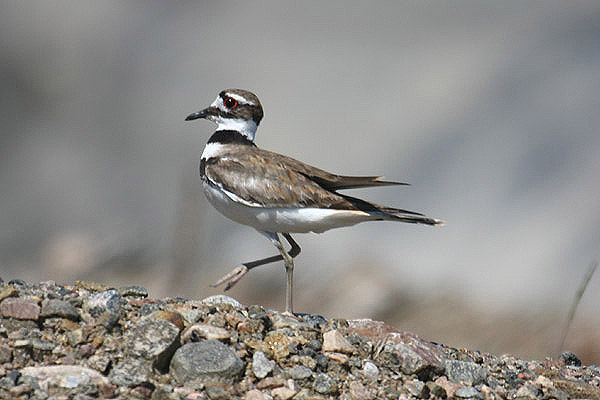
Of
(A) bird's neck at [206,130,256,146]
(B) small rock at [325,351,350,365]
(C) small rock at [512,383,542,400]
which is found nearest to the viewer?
(B) small rock at [325,351,350,365]

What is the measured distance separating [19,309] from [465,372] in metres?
2.55

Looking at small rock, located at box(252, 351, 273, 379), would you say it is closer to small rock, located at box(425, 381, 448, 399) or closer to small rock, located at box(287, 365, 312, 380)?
small rock, located at box(287, 365, 312, 380)

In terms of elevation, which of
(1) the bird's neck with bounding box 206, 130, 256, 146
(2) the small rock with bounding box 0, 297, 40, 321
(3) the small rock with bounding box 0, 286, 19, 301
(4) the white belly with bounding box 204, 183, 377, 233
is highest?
(1) the bird's neck with bounding box 206, 130, 256, 146

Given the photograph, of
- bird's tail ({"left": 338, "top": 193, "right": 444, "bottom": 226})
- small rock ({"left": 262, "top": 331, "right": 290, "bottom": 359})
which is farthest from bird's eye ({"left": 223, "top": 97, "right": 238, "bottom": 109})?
small rock ({"left": 262, "top": 331, "right": 290, "bottom": 359})

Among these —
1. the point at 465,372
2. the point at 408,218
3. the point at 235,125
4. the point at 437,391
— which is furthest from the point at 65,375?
the point at 235,125

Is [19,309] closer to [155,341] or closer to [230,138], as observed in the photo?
[155,341]

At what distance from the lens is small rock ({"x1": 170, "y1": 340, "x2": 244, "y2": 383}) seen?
13.7 feet

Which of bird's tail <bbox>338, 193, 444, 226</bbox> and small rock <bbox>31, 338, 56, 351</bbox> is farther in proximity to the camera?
bird's tail <bbox>338, 193, 444, 226</bbox>

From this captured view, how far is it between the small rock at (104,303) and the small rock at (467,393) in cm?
196

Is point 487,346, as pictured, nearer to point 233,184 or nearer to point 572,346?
point 572,346

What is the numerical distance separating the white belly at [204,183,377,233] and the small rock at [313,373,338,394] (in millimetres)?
2122

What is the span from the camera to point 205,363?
13.8 feet

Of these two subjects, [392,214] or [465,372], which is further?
[392,214]

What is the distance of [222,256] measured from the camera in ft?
35.7
